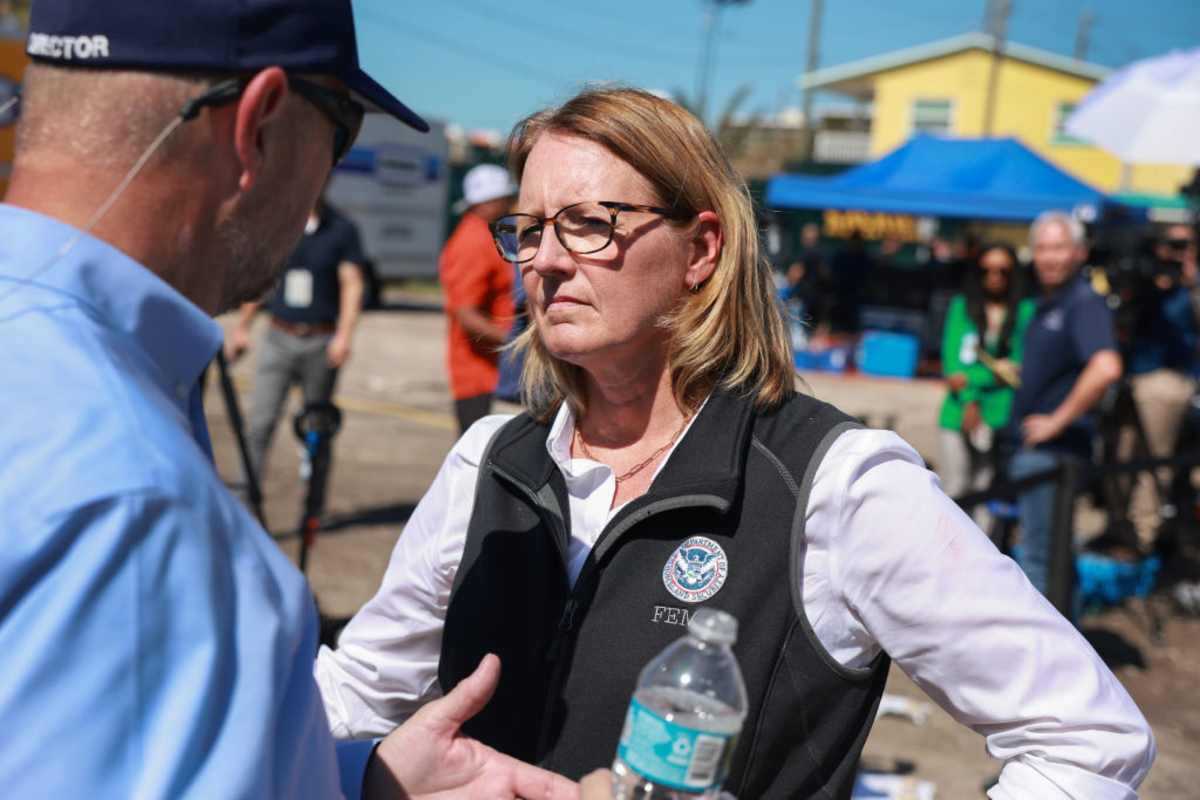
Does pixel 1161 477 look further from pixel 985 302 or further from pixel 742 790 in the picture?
pixel 742 790

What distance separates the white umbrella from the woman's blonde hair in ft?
22.2

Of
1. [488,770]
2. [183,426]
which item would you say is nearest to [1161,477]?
[488,770]

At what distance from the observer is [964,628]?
5.73 ft

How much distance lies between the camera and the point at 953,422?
6812 millimetres

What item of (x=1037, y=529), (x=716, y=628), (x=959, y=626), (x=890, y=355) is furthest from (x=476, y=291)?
(x=890, y=355)

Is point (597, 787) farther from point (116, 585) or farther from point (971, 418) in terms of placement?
point (971, 418)

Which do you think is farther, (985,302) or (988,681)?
(985,302)

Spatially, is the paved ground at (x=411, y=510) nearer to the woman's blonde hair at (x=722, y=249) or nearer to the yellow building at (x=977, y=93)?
the woman's blonde hair at (x=722, y=249)

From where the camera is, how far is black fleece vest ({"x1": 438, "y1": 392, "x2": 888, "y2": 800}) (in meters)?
1.80

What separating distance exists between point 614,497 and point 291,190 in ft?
3.24

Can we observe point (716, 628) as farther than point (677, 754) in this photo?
Yes

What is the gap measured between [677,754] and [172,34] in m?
0.86

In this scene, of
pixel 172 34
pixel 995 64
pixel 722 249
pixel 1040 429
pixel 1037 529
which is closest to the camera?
pixel 172 34

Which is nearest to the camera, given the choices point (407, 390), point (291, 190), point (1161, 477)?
point (291, 190)
